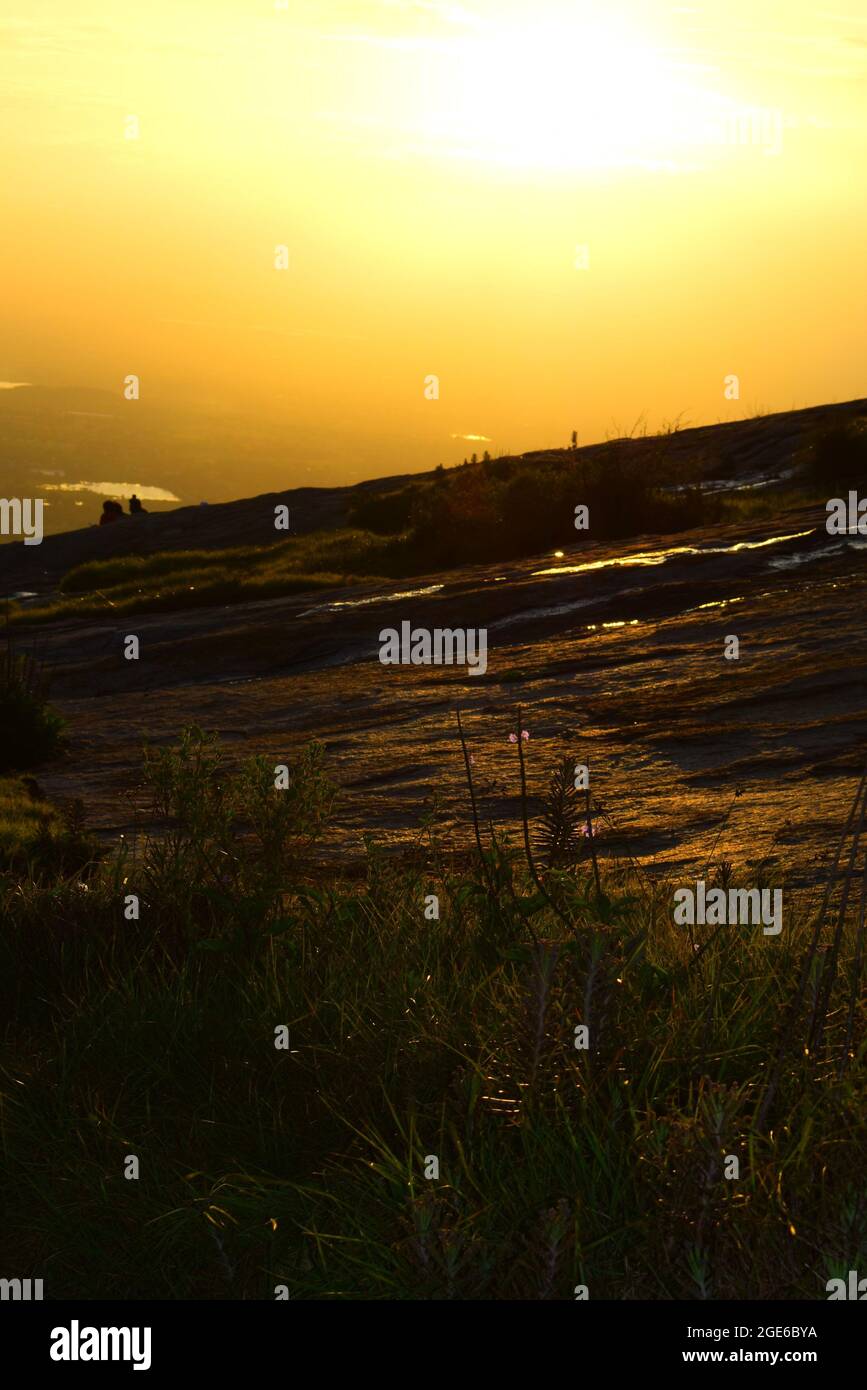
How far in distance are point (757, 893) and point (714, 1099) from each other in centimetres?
209

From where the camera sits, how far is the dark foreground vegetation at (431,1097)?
3381 mm

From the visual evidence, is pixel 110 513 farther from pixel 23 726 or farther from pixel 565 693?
pixel 565 693

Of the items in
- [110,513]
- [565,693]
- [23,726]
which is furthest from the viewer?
[110,513]

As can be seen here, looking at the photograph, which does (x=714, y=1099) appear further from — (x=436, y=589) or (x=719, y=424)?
(x=719, y=424)

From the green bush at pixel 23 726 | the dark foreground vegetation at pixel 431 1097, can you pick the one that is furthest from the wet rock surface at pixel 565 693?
the dark foreground vegetation at pixel 431 1097

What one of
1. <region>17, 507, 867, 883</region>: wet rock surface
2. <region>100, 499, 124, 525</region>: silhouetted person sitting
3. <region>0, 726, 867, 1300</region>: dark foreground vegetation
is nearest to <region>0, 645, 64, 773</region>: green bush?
<region>17, 507, 867, 883</region>: wet rock surface

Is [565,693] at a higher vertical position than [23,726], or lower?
higher

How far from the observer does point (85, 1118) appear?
4.15 metres

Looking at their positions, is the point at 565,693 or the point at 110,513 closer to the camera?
the point at 565,693

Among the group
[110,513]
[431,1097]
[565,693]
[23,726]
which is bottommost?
[431,1097]

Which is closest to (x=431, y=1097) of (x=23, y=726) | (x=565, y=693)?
(x=565, y=693)

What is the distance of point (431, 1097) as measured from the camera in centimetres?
414

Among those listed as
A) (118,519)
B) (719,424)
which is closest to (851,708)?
(719,424)

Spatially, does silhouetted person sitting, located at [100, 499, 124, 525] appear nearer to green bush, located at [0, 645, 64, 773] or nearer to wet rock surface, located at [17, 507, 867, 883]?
wet rock surface, located at [17, 507, 867, 883]
